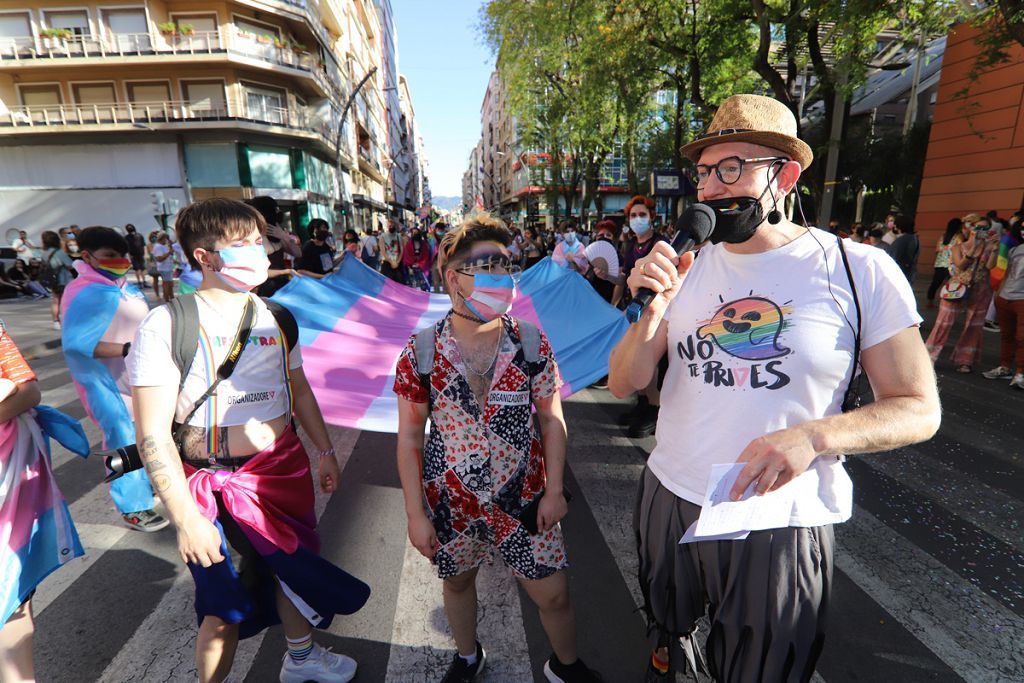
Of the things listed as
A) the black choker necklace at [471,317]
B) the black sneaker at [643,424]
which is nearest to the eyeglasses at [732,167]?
the black choker necklace at [471,317]

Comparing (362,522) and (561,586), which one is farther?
(362,522)

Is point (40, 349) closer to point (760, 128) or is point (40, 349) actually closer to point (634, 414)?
point (634, 414)

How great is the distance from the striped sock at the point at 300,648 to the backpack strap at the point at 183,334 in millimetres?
1172

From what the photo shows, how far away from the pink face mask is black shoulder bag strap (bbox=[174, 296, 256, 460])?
0.12 m

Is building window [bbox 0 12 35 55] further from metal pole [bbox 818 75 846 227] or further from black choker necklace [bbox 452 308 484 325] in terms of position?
black choker necklace [bbox 452 308 484 325]

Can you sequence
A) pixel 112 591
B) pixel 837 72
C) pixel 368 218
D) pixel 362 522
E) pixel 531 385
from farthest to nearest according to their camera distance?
pixel 368 218
pixel 837 72
pixel 362 522
pixel 112 591
pixel 531 385

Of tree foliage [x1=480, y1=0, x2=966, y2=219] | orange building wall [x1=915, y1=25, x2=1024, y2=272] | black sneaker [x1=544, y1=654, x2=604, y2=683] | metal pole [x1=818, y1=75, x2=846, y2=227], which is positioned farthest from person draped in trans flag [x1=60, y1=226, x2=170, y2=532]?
orange building wall [x1=915, y1=25, x2=1024, y2=272]

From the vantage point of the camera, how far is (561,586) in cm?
188

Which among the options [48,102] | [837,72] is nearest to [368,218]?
[48,102]

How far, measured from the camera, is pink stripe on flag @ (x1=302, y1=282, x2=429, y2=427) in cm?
416

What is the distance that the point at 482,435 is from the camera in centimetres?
182

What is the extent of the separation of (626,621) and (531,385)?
4.95ft

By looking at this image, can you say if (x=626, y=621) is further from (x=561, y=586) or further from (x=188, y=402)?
(x=188, y=402)

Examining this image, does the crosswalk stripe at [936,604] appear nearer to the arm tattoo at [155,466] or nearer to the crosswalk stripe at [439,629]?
the crosswalk stripe at [439,629]
